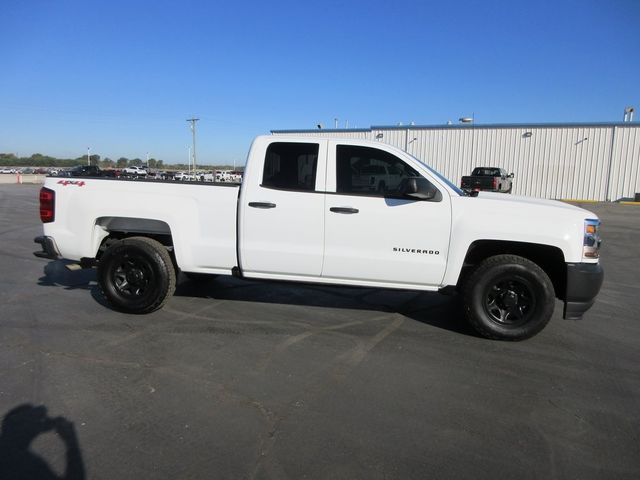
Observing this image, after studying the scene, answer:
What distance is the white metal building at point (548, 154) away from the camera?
3072 centimetres

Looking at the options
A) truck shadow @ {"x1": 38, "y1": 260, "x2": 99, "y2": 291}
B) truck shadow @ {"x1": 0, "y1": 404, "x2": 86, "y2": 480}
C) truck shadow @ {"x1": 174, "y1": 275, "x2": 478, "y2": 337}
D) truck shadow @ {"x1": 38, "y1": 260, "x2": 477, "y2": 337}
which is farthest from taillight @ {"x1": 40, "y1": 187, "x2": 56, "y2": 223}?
truck shadow @ {"x1": 0, "y1": 404, "x2": 86, "y2": 480}

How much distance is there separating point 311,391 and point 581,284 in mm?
2903

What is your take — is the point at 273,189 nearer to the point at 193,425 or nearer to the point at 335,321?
the point at 335,321

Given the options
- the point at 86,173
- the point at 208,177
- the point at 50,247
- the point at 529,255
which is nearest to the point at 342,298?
the point at 529,255

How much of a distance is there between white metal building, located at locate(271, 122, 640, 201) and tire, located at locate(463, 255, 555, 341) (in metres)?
28.2

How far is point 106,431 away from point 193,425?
21.9 inches

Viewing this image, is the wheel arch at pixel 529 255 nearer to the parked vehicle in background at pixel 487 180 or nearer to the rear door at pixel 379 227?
the rear door at pixel 379 227

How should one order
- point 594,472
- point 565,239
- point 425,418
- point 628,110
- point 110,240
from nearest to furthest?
point 594,472 < point 425,418 < point 565,239 < point 110,240 < point 628,110

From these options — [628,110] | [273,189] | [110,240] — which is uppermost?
[628,110]

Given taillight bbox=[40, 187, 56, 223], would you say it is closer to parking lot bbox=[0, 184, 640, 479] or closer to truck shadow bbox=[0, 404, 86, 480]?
parking lot bbox=[0, 184, 640, 479]

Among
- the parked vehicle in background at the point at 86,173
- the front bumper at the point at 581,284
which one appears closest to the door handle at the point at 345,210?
the front bumper at the point at 581,284

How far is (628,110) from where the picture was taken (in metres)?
35.7

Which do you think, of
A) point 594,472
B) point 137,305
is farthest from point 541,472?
point 137,305

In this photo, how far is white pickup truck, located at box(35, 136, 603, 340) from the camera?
196 inches
